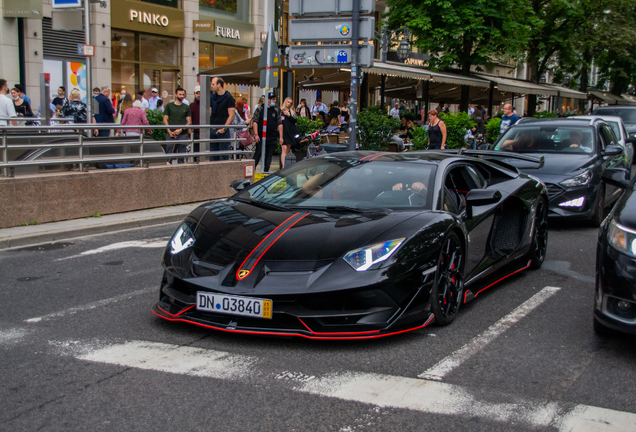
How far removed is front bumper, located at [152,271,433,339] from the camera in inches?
176

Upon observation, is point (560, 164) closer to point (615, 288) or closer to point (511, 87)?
Answer: point (615, 288)

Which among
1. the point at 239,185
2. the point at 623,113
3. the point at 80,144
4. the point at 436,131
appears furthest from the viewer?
the point at 623,113

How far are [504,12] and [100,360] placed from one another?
30962 millimetres

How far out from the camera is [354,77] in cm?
1380

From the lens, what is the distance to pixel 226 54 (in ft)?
96.9

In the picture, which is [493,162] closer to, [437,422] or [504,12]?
[437,422]

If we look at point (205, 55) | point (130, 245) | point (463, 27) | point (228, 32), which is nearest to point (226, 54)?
point (228, 32)

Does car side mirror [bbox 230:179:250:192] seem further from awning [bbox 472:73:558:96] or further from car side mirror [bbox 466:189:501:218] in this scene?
awning [bbox 472:73:558:96]

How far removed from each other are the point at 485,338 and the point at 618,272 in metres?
1.05

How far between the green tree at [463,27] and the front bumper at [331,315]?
28.0 m

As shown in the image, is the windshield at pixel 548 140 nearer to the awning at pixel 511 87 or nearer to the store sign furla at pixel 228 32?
the store sign furla at pixel 228 32

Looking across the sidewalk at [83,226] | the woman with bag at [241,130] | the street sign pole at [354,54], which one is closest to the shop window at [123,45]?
the woman with bag at [241,130]

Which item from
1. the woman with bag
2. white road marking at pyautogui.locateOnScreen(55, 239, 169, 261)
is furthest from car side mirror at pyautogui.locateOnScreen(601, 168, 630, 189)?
the woman with bag

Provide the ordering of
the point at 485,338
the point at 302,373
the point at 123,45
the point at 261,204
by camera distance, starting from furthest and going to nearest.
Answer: the point at 123,45
the point at 261,204
the point at 485,338
the point at 302,373
